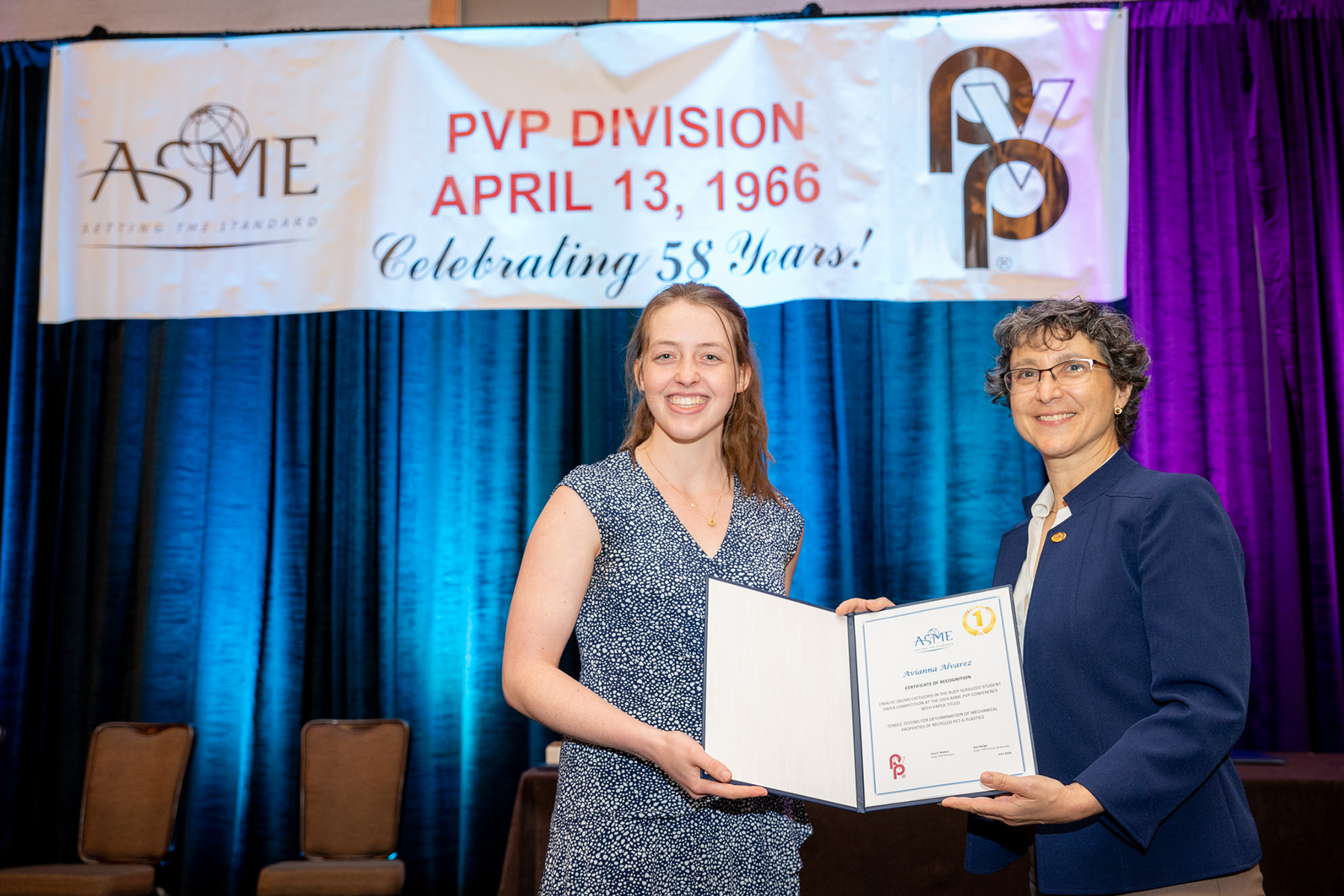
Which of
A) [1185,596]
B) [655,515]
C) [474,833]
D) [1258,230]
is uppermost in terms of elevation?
[1258,230]

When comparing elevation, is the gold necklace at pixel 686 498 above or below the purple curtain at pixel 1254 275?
below

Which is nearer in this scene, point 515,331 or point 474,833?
point 474,833

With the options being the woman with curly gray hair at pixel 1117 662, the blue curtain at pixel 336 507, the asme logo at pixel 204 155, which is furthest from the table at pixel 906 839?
the asme logo at pixel 204 155

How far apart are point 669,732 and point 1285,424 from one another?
395cm

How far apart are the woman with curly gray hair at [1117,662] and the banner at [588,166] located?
246 cm

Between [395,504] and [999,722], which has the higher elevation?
[395,504]

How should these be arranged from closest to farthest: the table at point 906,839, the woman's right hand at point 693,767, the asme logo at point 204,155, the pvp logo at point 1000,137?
1. the woman's right hand at point 693,767
2. the table at point 906,839
3. the pvp logo at point 1000,137
4. the asme logo at point 204,155

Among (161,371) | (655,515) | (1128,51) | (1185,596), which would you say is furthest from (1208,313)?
(161,371)

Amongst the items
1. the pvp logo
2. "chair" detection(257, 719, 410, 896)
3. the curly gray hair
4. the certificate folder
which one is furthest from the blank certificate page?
the pvp logo

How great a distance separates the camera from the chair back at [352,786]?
379cm

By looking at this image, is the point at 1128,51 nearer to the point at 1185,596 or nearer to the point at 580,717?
the point at 1185,596

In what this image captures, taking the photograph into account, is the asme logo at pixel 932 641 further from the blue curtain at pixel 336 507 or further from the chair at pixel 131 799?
the chair at pixel 131 799

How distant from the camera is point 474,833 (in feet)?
13.8

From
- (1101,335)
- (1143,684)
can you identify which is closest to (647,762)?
(1143,684)
